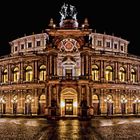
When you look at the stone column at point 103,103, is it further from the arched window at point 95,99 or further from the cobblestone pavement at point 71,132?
the cobblestone pavement at point 71,132

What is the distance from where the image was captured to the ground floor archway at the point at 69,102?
2596 inches

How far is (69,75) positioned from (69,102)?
509 centimetres

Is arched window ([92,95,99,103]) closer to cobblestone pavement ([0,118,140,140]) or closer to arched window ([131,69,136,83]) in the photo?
arched window ([131,69,136,83])

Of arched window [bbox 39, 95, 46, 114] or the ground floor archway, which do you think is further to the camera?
arched window [bbox 39, 95, 46, 114]

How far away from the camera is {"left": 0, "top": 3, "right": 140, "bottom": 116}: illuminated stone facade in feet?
210

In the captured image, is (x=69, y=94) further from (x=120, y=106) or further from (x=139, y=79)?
(x=139, y=79)

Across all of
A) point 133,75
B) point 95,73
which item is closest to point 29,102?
point 95,73

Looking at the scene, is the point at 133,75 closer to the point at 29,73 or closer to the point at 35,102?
the point at 35,102

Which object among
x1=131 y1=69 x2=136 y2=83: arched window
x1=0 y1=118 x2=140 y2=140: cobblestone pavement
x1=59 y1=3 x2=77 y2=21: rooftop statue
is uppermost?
x1=59 y1=3 x2=77 y2=21: rooftop statue

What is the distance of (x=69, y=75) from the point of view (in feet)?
218

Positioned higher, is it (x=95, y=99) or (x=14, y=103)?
(x=95, y=99)

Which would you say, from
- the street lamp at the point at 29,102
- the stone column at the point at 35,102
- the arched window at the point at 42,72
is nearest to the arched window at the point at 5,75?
the street lamp at the point at 29,102

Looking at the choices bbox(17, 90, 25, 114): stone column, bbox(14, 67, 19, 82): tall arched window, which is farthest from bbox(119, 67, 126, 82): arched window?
bbox(14, 67, 19, 82): tall arched window

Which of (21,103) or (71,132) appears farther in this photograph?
(21,103)
